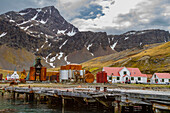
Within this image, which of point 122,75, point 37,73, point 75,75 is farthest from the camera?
point 37,73

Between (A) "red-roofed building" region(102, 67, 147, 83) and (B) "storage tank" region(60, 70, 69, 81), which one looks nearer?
(A) "red-roofed building" region(102, 67, 147, 83)

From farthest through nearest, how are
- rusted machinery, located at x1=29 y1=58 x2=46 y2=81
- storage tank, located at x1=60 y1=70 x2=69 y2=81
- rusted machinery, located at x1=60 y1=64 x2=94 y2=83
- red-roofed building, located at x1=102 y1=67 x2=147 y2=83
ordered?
1. rusted machinery, located at x1=29 y1=58 x2=46 y2=81
2. storage tank, located at x1=60 y1=70 x2=69 y2=81
3. rusted machinery, located at x1=60 y1=64 x2=94 y2=83
4. red-roofed building, located at x1=102 y1=67 x2=147 y2=83

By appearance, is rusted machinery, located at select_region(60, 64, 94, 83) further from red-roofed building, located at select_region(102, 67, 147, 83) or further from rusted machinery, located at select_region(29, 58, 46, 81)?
rusted machinery, located at select_region(29, 58, 46, 81)

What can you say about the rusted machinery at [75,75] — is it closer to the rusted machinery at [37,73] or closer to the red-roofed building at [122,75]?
→ the red-roofed building at [122,75]

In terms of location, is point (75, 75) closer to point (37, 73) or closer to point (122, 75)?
point (122, 75)

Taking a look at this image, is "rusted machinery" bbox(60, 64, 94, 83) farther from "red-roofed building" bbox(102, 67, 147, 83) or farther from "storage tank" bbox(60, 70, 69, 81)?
"red-roofed building" bbox(102, 67, 147, 83)

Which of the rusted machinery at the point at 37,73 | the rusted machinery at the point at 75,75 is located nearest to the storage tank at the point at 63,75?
the rusted machinery at the point at 75,75

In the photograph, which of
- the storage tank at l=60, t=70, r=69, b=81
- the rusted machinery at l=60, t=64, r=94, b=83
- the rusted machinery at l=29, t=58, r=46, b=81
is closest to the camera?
the rusted machinery at l=60, t=64, r=94, b=83

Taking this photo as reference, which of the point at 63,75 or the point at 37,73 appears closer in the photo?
the point at 63,75

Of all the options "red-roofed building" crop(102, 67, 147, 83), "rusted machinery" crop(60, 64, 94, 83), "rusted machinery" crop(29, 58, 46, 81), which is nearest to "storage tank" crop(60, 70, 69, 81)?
"rusted machinery" crop(60, 64, 94, 83)

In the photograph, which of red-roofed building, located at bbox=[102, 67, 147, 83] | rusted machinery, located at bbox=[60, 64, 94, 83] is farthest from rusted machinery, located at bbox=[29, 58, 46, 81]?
red-roofed building, located at bbox=[102, 67, 147, 83]

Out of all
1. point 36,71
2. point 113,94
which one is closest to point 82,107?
point 113,94

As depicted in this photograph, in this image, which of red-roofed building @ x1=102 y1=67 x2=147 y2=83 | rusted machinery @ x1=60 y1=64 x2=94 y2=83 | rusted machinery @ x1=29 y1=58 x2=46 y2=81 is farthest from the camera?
rusted machinery @ x1=29 y1=58 x2=46 y2=81

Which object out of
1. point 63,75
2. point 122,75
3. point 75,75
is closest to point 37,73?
point 63,75
